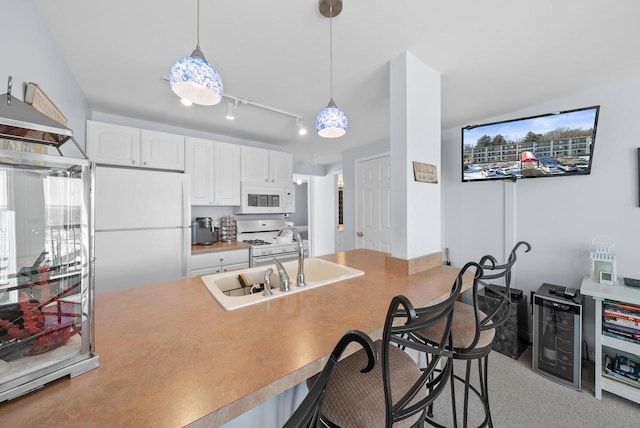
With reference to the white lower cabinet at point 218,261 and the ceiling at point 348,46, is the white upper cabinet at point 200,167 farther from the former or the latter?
the white lower cabinet at point 218,261

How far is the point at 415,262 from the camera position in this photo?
1.60 metres

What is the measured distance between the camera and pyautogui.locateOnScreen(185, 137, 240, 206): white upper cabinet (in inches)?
117

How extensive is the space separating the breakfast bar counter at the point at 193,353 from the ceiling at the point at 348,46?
151 cm

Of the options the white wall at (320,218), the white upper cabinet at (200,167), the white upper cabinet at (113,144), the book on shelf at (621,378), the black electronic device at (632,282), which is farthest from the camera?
the white wall at (320,218)

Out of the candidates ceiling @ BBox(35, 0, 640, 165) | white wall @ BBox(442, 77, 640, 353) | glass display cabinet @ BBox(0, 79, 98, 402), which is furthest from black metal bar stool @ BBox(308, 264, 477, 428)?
white wall @ BBox(442, 77, 640, 353)

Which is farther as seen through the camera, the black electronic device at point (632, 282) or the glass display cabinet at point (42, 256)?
the black electronic device at point (632, 282)

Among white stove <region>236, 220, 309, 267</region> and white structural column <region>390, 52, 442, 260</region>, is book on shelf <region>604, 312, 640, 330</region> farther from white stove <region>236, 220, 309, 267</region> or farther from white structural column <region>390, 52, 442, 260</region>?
white stove <region>236, 220, 309, 267</region>

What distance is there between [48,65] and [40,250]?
163cm

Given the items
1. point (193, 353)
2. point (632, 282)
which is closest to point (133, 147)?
point (193, 353)

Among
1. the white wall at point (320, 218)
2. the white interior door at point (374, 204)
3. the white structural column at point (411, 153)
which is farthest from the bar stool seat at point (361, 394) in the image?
the white wall at point (320, 218)

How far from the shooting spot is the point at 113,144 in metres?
2.49

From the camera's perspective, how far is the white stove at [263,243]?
3.15 meters

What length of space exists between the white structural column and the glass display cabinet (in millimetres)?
1566

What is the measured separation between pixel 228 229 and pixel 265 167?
1068 mm
